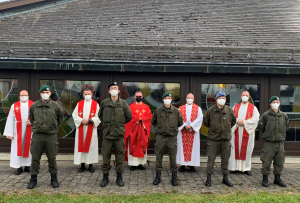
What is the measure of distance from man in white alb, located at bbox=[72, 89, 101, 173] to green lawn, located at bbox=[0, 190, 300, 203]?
1644 mm

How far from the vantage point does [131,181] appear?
218 inches

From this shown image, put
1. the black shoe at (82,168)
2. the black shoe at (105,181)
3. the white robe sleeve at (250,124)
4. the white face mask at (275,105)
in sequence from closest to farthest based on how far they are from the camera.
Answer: the black shoe at (105,181), the white face mask at (275,105), the black shoe at (82,168), the white robe sleeve at (250,124)

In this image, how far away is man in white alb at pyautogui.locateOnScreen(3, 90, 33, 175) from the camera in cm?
608

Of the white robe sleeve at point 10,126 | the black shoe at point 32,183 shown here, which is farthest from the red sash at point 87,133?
the white robe sleeve at point 10,126

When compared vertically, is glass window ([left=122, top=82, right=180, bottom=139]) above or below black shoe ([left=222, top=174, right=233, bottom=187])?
above

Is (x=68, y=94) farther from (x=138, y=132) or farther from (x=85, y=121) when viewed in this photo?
(x=138, y=132)

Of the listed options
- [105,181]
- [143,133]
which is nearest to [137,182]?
[105,181]

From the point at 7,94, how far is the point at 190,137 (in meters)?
5.19

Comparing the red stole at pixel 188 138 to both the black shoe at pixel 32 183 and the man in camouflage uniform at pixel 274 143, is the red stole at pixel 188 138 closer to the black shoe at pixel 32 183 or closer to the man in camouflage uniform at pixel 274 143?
the man in camouflage uniform at pixel 274 143

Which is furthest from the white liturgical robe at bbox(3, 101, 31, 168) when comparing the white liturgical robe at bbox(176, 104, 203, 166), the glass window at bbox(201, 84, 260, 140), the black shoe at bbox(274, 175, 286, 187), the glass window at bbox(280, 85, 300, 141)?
the glass window at bbox(280, 85, 300, 141)

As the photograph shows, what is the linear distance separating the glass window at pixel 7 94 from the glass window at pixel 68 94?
78 centimetres

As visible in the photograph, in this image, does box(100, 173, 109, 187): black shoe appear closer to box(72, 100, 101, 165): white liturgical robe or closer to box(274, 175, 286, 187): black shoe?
box(72, 100, 101, 165): white liturgical robe

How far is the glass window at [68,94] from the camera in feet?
23.9

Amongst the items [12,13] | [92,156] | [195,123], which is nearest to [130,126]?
[92,156]
